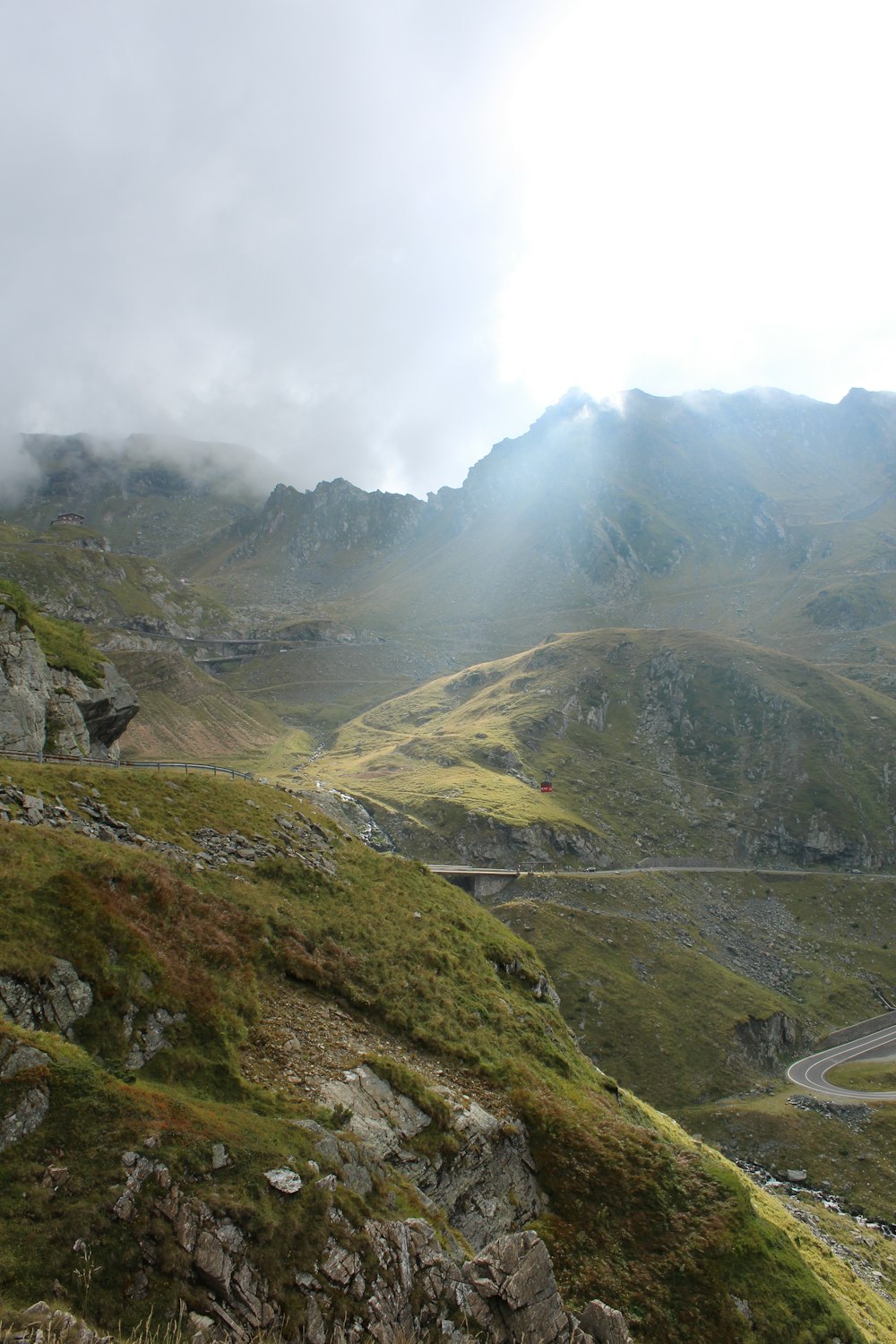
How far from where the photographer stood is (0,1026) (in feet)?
53.6

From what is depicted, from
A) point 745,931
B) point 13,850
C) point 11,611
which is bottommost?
point 745,931

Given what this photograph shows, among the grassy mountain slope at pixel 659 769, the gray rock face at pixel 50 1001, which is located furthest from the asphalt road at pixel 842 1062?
the gray rock face at pixel 50 1001

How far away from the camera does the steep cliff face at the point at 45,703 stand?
50.2 metres

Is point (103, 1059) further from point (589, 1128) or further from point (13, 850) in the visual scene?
point (589, 1128)

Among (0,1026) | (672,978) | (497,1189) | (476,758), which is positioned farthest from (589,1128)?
(476,758)

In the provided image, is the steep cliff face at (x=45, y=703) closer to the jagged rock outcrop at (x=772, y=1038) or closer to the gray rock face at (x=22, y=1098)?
the gray rock face at (x=22, y=1098)

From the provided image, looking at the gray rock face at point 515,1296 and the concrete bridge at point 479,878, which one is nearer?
the gray rock face at point 515,1296

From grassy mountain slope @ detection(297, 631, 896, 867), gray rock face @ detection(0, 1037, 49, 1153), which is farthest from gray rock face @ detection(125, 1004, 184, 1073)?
grassy mountain slope @ detection(297, 631, 896, 867)

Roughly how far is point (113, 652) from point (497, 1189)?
19318 cm

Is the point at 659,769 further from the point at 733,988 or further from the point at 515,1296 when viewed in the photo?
the point at 515,1296

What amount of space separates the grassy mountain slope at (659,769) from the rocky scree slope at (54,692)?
67583 millimetres

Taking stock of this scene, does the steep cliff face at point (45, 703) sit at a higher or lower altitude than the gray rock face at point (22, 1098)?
higher

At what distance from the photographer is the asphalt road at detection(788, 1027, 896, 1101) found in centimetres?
7900

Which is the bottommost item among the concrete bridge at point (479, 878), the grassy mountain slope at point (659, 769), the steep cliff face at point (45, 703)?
the concrete bridge at point (479, 878)
